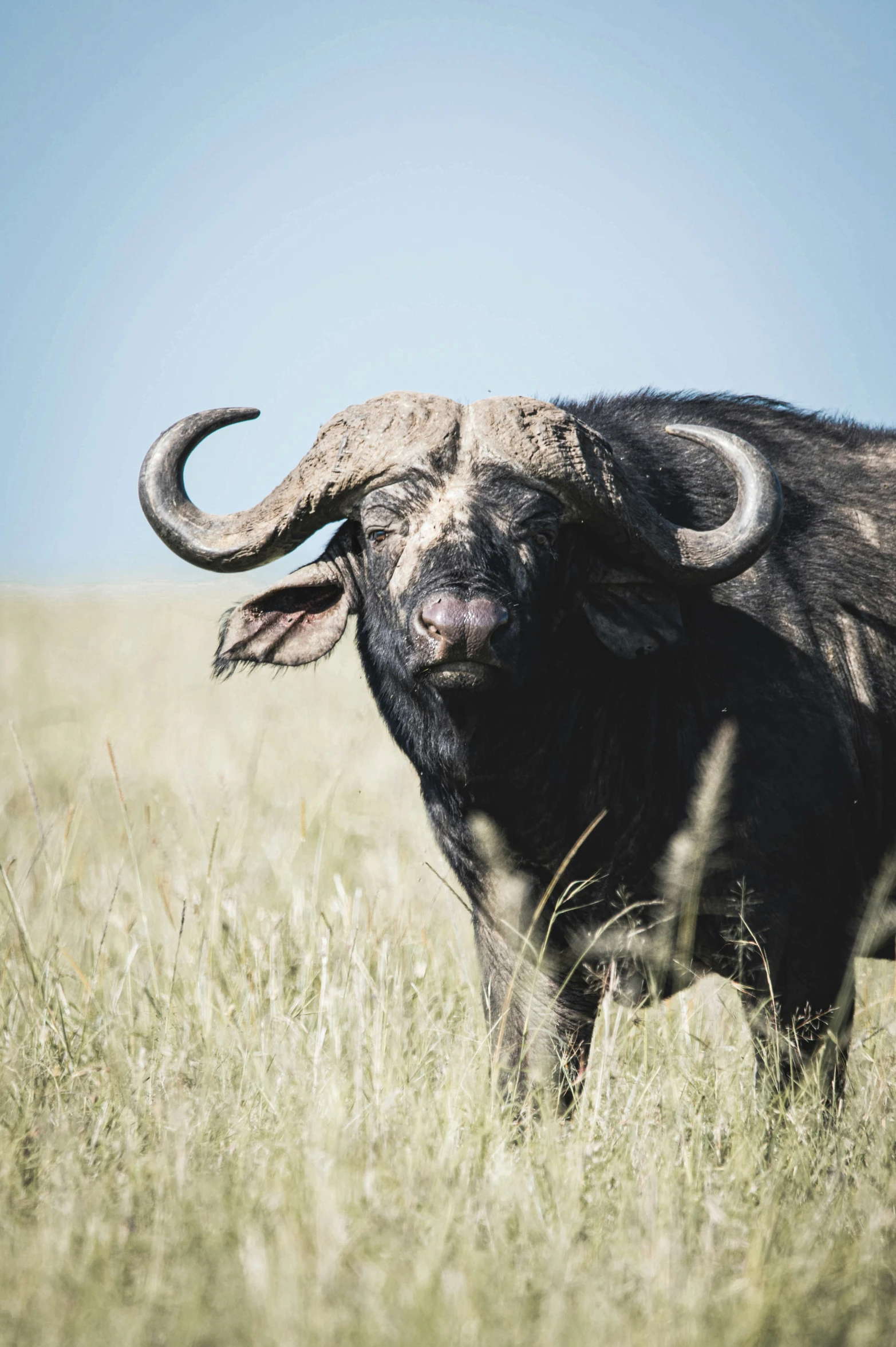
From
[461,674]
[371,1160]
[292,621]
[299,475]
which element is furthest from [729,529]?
[371,1160]

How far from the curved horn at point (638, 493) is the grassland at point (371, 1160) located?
1.55 m

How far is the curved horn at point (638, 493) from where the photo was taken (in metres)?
3.65

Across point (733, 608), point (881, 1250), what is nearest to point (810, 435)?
point (733, 608)

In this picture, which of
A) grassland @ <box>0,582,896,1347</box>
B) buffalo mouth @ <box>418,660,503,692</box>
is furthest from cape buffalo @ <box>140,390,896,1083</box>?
grassland @ <box>0,582,896,1347</box>

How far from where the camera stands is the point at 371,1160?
255cm

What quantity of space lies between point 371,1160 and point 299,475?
2.29 meters

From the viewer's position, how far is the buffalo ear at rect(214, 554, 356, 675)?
4012mm

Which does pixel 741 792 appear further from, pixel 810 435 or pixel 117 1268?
pixel 117 1268

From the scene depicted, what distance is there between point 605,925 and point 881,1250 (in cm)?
125

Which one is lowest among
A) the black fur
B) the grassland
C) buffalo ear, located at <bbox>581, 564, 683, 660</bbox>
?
the grassland

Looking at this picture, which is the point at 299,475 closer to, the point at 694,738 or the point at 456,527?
the point at 456,527

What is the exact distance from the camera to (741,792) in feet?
11.9

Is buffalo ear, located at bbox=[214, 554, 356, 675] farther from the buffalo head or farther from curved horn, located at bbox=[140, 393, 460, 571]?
curved horn, located at bbox=[140, 393, 460, 571]

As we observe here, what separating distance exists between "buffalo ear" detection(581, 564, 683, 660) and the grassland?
49.3 inches
